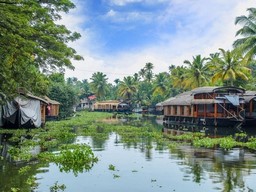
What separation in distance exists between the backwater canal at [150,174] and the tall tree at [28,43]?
5.42 meters

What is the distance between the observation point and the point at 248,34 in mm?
35406

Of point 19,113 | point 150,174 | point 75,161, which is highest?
point 19,113

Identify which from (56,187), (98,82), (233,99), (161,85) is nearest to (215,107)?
(233,99)

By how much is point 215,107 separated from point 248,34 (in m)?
10.4

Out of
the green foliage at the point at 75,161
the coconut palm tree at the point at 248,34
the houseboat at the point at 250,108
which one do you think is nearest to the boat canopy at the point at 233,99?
the houseboat at the point at 250,108

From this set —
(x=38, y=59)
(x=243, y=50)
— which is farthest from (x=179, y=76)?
(x=38, y=59)

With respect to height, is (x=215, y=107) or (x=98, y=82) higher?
(x=98, y=82)

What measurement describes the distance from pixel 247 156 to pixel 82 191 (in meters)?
10.4

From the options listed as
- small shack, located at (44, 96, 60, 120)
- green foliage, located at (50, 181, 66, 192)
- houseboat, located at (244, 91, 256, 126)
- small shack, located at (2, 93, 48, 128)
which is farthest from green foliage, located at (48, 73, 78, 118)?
green foliage, located at (50, 181, 66, 192)

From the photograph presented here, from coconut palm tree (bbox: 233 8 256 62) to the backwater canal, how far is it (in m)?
20.2

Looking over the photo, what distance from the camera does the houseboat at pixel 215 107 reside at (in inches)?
1583

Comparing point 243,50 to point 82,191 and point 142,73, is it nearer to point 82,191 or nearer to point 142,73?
point 82,191

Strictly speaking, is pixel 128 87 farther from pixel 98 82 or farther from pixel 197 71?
pixel 197 71

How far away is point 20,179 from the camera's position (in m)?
10.8
